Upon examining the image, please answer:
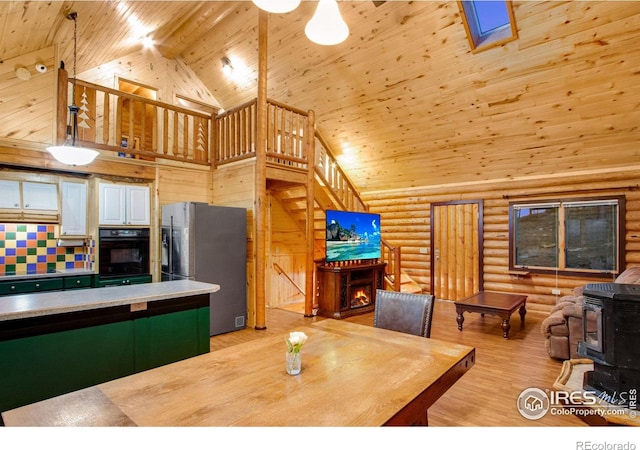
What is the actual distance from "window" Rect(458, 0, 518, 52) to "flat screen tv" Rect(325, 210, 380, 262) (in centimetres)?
297

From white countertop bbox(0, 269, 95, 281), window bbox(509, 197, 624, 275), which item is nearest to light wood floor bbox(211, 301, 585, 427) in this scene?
window bbox(509, 197, 624, 275)

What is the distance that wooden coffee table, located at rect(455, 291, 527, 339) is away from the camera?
459 cm

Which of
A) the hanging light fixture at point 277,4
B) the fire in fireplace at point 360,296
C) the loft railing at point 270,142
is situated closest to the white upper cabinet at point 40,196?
the loft railing at point 270,142

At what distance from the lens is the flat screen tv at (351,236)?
5.84 m

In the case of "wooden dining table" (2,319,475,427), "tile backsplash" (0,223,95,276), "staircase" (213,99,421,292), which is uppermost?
"staircase" (213,99,421,292)

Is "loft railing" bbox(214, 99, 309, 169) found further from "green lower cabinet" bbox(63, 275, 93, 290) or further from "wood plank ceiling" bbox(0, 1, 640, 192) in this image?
"green lower cabinet" bbox(63, 275, 93, 290)

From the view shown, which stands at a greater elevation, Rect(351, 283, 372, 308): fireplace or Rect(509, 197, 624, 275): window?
Rect(509, 197, 624, 275): window

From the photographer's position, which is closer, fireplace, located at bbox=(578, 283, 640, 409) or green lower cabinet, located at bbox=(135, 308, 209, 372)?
fireplace, located at bbox=(578, 283, 640, 409)

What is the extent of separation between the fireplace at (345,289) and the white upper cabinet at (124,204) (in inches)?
112

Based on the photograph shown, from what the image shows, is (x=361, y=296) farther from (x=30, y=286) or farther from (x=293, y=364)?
(x=293, y=364)

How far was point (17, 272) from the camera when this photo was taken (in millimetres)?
4699

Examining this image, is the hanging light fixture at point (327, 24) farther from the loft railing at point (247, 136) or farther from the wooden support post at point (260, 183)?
the loft railing at point (247, 136)

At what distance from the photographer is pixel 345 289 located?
5.97 meters

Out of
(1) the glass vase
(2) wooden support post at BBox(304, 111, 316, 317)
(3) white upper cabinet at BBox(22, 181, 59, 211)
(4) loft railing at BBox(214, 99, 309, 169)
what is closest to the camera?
(1) the glass vase
